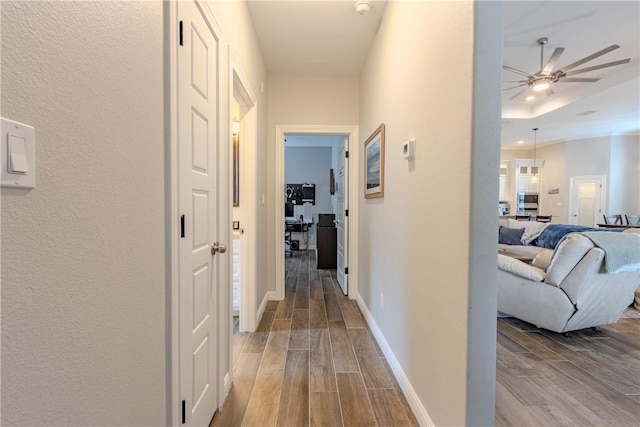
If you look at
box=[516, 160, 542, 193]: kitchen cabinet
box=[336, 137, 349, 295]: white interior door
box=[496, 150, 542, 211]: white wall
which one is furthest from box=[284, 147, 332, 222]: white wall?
box=[516, 160, 542, 193]: kitchen cabinet

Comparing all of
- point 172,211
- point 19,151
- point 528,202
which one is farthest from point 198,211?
point 528,202

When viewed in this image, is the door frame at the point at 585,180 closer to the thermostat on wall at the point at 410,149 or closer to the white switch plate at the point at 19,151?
the thermostat on wall at the point at 410,149

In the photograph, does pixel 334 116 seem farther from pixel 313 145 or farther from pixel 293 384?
pixel 313 145

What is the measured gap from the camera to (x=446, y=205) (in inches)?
49.8

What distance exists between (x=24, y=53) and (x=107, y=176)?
304mm

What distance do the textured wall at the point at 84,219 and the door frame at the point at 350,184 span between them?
2.43 meters

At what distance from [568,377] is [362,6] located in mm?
3115

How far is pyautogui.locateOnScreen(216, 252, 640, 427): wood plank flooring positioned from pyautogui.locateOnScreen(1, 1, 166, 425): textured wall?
93 centimetres

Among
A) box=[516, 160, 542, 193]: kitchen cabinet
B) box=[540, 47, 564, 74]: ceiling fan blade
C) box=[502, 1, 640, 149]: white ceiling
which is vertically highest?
box=[502, 1, 640, 149]: white ceiling

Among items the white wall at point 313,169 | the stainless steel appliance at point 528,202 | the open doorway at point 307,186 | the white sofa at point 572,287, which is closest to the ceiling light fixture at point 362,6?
the white sofa at point 572,287

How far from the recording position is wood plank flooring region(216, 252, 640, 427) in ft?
5.17

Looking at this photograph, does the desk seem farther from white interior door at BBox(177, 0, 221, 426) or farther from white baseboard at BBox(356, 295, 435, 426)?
white interior door at BBox(177, 0, 221, 426)

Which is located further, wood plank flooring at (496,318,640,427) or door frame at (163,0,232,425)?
wood plank flooring at (496,318,640,427)

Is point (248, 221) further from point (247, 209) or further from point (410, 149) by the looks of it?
point (410, 149)
